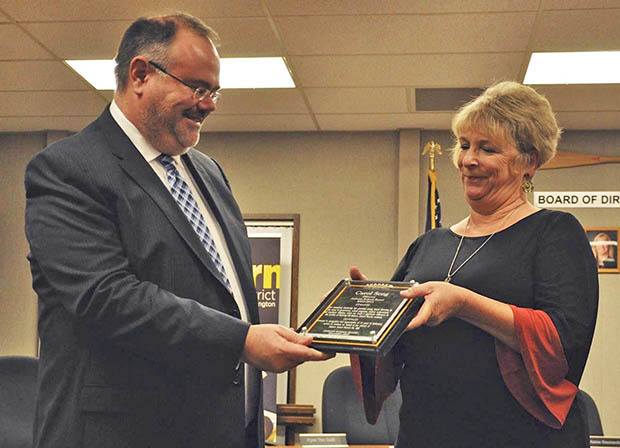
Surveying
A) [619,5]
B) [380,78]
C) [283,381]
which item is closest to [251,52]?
[380,78]

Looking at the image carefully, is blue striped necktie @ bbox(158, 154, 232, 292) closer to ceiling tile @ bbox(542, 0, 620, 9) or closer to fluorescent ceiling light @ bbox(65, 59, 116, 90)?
ceiling tile @ bbox(542, 0, 620, 9)

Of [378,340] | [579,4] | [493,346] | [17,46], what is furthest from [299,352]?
[17,46]

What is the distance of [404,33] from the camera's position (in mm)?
4387

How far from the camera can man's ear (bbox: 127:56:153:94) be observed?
184cm

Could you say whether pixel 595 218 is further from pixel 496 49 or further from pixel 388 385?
pixel 388 385

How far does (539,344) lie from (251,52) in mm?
3246

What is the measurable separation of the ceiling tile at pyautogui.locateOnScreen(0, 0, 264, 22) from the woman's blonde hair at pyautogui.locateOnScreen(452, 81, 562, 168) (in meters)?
2.18


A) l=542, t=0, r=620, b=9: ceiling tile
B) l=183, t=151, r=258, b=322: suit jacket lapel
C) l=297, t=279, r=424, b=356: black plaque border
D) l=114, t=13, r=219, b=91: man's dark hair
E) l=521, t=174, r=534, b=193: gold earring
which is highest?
l=542, t=0, r=620, b=9: ceiling tile

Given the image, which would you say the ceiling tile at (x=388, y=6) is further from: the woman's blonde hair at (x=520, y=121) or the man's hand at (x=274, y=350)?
the man's hand at (x=274, y=350)

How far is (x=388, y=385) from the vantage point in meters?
2.09

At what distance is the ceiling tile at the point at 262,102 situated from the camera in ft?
18.0

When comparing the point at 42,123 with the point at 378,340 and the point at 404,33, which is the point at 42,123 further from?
the point at 378,340

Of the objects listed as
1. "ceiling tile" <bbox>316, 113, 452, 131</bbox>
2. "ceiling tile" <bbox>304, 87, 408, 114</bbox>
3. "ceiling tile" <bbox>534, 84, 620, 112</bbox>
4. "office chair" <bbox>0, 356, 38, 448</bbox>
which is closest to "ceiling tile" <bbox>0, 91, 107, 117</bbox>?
"ceiling tile" <bbox>304, 87, 408, 114</bbox>

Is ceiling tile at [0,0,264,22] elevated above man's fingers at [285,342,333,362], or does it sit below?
above
